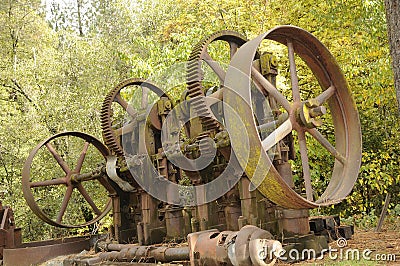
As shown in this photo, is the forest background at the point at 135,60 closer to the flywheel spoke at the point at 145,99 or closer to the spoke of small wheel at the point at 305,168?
the flywheel spoke at the point at 145,99

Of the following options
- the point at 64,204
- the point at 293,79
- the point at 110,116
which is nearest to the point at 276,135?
the point at 293,79

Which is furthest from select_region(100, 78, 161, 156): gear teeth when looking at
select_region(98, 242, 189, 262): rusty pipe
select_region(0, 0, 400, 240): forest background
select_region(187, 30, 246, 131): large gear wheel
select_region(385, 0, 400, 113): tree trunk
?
select_region(385, 0, 400, 113): tree trunk

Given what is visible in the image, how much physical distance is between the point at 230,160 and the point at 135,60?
5.81 m

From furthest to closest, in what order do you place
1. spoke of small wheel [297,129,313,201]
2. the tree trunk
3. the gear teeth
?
1. the gear teeth
2. spoke of small wheel [297,129,313,201]
3. the tree trunk

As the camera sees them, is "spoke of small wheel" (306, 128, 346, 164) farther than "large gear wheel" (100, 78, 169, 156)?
No

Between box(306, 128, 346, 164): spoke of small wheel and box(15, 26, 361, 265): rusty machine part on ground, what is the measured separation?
1 centimetres

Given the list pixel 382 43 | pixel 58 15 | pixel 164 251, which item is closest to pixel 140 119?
pixel 164 251

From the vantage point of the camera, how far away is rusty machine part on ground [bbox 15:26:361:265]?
4352 mm

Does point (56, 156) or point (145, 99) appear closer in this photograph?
point (145, 99)

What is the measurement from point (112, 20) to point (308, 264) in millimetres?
15219

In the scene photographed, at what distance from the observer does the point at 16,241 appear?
28.1 ft

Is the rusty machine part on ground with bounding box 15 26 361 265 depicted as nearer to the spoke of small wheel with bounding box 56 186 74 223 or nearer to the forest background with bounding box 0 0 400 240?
the spoke of small wheel with bounding box 56 186 74 223

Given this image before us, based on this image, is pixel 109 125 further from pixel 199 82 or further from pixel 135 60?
pixel 135 60

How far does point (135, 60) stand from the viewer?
10.6m
